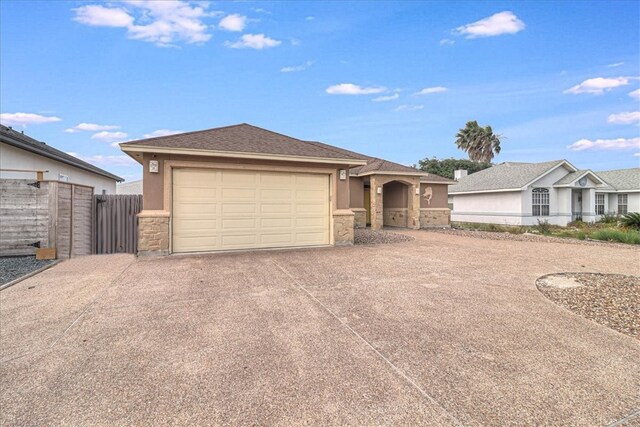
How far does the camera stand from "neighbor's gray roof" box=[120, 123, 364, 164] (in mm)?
8363

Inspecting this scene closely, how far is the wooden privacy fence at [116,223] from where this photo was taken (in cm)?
907

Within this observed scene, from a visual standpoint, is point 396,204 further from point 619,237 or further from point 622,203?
point 622,203

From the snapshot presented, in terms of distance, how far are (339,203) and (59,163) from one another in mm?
11653

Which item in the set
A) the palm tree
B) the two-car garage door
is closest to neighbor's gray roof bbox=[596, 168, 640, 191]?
the palm tree

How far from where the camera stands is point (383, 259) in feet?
26.5

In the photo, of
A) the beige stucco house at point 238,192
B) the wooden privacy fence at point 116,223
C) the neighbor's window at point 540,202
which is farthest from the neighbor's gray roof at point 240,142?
the neighbor's window at point 540,202

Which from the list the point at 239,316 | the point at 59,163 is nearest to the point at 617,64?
the point at 239,316

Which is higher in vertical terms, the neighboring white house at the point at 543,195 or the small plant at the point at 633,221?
→ the neighboring white house at the point at 543,195

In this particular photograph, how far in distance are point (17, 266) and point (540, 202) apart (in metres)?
25.8

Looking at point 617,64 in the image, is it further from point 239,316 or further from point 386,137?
point 239,316

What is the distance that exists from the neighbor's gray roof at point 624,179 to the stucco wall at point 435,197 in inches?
638

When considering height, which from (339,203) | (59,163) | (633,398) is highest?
A: (59,163)

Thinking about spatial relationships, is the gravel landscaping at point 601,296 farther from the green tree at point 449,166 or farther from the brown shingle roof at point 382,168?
the green tree at point 449,166

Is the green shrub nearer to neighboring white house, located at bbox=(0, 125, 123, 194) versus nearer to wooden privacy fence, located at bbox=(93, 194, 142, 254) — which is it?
wooden privacy fence, located at bbox=(93, 194, 142, 254)
